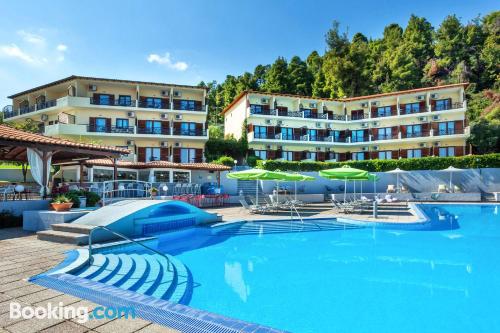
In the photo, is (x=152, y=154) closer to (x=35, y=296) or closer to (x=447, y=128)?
(x=35, y=296)

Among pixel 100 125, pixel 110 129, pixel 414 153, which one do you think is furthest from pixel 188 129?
pixel 414 153

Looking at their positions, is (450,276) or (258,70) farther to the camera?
(258,70)

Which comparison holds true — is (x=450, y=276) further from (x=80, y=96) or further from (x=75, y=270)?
(x=80, y=96)

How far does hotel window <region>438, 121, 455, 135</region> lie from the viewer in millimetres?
35878

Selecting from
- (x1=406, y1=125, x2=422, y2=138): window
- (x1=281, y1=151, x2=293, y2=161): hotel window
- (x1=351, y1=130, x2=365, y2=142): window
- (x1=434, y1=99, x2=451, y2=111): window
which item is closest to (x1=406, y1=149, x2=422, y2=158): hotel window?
(x1=406, y1=125, x2=422, y2=138): window

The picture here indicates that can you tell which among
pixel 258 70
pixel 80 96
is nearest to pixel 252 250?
pixel 80 96

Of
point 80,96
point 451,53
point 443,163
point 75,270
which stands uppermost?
point 451,53

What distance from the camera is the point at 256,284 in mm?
6617

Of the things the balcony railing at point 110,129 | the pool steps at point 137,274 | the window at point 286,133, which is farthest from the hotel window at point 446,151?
the pool steps at point 137,274

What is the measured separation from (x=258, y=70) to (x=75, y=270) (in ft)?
190

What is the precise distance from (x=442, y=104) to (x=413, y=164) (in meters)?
12.1

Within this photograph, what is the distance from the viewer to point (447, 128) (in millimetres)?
36438

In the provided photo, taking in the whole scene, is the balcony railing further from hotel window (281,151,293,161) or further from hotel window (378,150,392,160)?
hotel window (378,150,392,160)

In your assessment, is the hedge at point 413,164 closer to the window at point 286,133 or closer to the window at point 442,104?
the window at point 286,133
